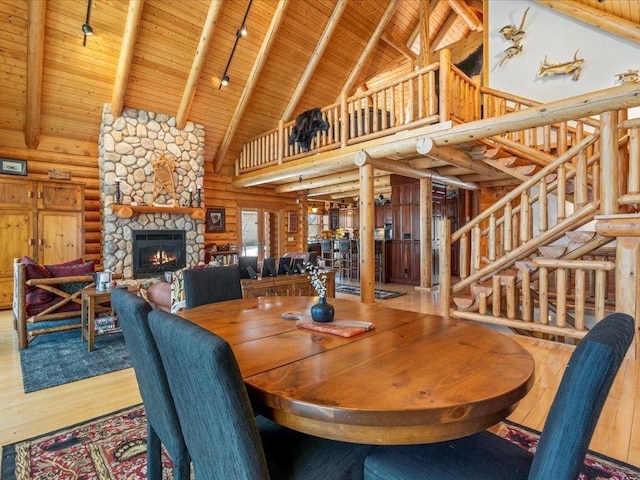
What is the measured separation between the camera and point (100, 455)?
1938mm

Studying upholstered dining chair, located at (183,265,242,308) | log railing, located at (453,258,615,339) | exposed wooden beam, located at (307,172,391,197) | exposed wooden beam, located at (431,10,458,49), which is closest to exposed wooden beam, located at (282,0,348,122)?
exposed wooden beam, located at (307,172,391,197)

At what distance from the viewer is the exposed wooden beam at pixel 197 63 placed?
5.39 metres

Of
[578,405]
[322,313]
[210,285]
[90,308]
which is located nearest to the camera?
[578,405]

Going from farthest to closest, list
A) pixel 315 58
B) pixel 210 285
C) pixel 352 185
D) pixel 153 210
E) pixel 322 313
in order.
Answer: pixel 352 185 < pixel 315 58 < pixel 153 210 < pixel 210 285 < pixel 322 313

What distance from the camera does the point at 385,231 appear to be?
9.59m

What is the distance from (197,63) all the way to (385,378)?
6295 mm

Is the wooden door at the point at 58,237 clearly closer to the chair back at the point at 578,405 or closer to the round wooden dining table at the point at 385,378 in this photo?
the round wooden dining table at the point at 385,378

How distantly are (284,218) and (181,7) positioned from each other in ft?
18.2

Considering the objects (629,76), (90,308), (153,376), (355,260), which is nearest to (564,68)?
(629,76)

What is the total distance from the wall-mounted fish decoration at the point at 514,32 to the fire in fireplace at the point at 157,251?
7.54 m

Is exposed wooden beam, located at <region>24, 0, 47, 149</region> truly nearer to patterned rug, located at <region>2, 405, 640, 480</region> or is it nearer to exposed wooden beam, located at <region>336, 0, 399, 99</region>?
exposed wooden beam, located at <region>336, 0, 399, 99</region>

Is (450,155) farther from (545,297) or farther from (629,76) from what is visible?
(629,76)

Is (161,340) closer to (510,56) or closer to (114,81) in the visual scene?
(114,81)

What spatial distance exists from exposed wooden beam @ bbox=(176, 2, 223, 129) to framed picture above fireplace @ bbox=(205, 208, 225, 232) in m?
2.06
